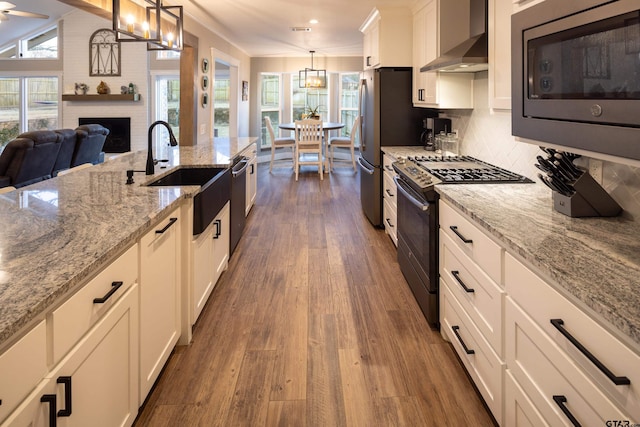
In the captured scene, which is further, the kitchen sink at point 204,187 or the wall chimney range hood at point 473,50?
the wall chimney range hood at point 473,50

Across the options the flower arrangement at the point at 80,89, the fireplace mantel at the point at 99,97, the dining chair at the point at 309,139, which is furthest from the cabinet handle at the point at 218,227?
the flower arrangement at the point at 80,89

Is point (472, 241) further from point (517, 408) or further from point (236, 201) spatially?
point (236, 201)

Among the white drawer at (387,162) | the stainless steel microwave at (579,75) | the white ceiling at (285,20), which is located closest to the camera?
the stainless steel microwave at (579,75)

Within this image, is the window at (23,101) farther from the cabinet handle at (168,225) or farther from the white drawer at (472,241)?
the white drawer at (472,241)

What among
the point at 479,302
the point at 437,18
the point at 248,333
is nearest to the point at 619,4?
the point at 479,302

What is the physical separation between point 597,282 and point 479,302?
821 mm

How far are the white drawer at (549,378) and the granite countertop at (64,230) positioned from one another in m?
1.26

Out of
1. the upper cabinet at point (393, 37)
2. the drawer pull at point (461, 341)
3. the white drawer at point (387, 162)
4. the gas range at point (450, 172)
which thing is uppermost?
the upper cabinet at point (393, 37)

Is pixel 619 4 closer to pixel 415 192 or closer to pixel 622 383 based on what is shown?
pixel 622 383

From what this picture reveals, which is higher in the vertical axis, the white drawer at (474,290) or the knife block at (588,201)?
the knife block at (588,201)

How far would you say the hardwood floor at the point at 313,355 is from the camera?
1.94 metres

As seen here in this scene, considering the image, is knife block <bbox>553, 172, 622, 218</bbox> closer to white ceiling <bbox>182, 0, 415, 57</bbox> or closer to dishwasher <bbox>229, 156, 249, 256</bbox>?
dishwasher <bbox>229, 156, 249, 256</bbox>

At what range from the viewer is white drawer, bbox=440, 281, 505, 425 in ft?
5.77

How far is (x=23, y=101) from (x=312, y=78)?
5.73 meters
